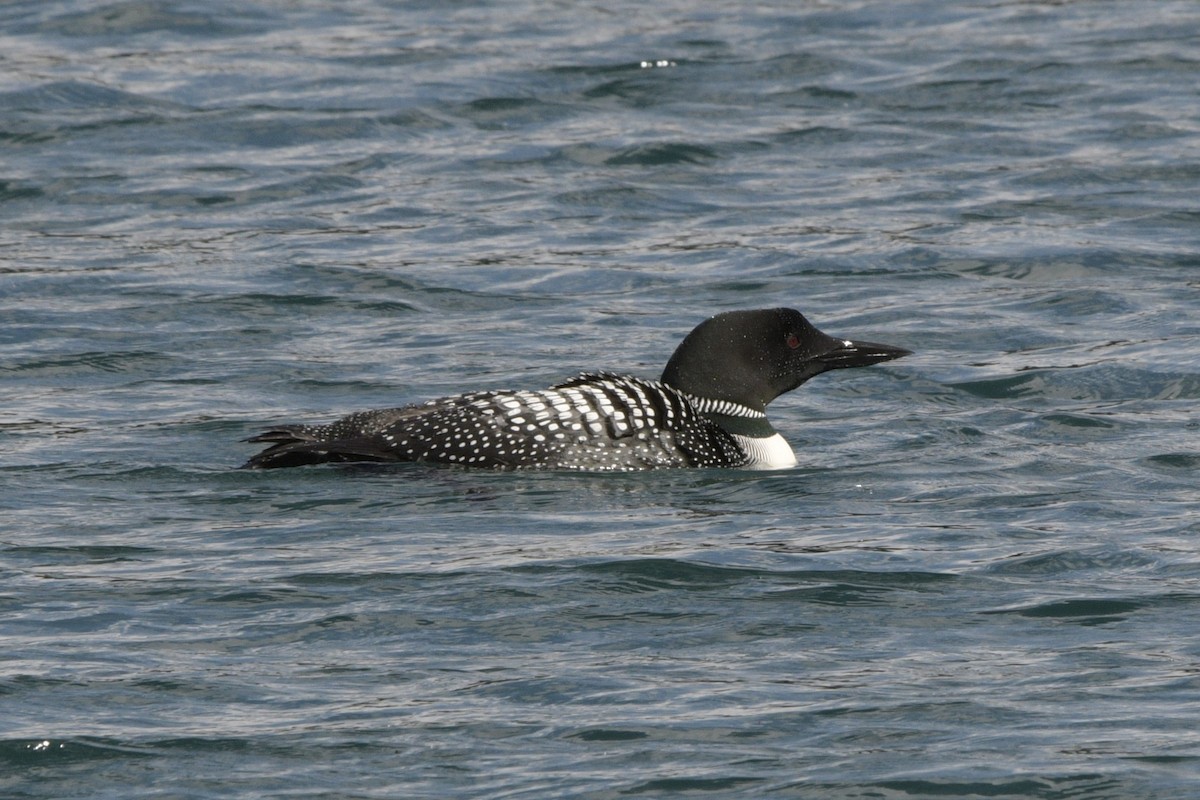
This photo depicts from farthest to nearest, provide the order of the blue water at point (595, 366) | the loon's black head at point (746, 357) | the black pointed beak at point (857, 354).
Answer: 1. the black pointed beak at point (857, 354)
2. the loon's black head at point (746, 357)
3. the blue water at point (595, 366)

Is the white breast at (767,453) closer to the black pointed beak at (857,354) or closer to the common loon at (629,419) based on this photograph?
the common loon at (629,419)

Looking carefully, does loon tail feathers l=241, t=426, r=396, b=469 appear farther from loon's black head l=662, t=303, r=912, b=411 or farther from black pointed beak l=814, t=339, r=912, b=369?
black pointed beak l=814, t=339, r=912, b=369

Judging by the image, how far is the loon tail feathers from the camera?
7.31m

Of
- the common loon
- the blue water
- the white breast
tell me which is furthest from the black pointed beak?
the white breast

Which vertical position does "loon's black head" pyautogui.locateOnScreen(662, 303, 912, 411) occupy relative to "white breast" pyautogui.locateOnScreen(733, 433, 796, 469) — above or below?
above

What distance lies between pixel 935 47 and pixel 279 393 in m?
7.86

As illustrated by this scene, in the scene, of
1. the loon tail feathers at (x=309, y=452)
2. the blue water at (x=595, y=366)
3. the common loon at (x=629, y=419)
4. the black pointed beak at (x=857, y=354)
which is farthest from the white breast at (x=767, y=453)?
the loon tail feathers at (x=309, y=452)

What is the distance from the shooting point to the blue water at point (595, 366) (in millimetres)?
5215

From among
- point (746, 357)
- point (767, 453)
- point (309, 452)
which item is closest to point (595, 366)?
point (746, 357)

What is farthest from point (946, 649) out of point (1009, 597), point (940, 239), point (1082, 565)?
point (940, 239)

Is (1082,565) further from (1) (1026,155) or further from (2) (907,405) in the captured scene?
(1) (1026,155)

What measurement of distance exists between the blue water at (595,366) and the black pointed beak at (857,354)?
0.28 m

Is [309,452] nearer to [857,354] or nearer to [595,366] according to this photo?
[857,354]

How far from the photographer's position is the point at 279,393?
28.7ft
